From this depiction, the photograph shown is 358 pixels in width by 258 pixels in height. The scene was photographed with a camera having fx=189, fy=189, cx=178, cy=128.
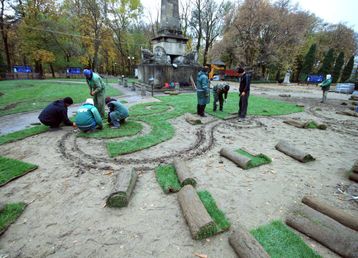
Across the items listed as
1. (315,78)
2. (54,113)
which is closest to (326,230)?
(54,113)

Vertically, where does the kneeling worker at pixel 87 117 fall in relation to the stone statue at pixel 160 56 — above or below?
below

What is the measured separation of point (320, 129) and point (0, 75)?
3925 centimetres

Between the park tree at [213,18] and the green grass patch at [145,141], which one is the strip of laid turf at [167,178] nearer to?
the green grass patch at [145,141]

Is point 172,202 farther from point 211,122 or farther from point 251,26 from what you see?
point 251,26

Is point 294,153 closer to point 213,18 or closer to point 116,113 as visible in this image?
point 116,113

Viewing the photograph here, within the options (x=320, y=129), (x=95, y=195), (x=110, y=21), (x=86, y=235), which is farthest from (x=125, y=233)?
(x=110, y=21)

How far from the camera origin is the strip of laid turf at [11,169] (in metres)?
3.65

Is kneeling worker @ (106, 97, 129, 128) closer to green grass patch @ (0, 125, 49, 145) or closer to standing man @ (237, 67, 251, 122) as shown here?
green grass patch @ (0, 125, 49, 145)

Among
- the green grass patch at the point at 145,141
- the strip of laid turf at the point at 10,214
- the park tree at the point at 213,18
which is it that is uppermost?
the park tree at the point at 213,18

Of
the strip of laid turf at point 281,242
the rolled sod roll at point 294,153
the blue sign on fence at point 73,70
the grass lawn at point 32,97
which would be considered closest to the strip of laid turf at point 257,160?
the rolled sod roll at point 294,153

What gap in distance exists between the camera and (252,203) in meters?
3.10

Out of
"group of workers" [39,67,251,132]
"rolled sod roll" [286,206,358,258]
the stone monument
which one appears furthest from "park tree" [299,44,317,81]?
"rolled sod roll" [286,206,358,258]

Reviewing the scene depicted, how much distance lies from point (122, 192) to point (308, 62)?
1759 inches

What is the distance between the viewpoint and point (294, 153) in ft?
15.4
